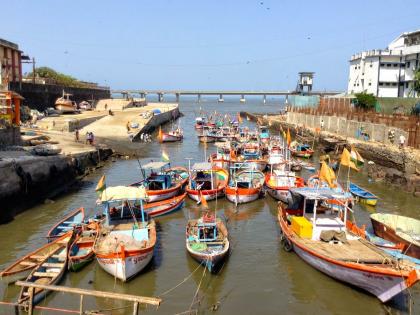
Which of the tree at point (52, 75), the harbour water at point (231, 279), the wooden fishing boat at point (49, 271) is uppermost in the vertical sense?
the tree at point (52, 75)

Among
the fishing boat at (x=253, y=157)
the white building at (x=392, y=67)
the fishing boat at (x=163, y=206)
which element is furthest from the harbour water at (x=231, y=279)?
the white building at (x=392, y=67)

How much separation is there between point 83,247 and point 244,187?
12.4 metres

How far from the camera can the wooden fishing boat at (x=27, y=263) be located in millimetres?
14547

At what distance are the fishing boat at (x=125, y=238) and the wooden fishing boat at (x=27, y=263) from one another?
1862mm

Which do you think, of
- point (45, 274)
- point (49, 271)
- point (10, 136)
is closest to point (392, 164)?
point (49, 271)

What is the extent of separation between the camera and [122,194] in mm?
17219

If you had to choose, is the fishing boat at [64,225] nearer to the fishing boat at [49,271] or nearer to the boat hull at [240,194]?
the fishing boat at [49,271]

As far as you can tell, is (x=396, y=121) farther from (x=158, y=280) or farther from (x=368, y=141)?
(x=158, y=280)

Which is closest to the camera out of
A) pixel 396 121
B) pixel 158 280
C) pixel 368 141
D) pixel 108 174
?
pixel 158 280

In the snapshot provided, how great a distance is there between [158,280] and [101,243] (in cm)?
257

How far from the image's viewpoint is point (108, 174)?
3378 cm

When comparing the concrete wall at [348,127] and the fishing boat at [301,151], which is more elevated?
the concrete wall at [348,127]

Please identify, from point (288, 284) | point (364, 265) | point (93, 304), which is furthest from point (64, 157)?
point (364, 265)

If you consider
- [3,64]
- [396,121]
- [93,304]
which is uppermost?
[3,64]
